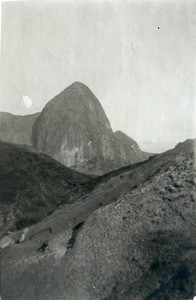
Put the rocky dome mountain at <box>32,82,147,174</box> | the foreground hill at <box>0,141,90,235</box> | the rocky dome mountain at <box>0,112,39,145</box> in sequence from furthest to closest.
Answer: the rocky dome mountain at <box>0,112,39,145</box>
the rocky dome mountain at <box>32,82,147,174</box>
the foreground hill at <box>0,141,90,235</box>

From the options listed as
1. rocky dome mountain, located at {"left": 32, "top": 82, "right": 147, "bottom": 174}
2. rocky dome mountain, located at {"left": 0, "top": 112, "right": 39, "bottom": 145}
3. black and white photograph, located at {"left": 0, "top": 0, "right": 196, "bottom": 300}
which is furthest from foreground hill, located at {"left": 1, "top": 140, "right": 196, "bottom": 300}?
rocky dome mountain, located at {"left": 0, "top": 112, "right": 39, "bottom": 145}

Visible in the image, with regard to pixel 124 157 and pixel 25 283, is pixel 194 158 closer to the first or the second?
pixel 25 283

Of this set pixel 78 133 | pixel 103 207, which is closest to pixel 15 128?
pixel 78 133

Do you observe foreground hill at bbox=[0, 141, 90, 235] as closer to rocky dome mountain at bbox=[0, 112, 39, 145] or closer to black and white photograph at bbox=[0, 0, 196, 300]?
black and white photograph at bbox=[0, 0, 196, 300]

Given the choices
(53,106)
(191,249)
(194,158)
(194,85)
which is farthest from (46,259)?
(53,106)

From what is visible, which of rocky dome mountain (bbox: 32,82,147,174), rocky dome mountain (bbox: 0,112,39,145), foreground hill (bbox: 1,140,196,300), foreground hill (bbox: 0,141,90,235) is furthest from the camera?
rocky dome mountain (bbox: 0,112,39,145)

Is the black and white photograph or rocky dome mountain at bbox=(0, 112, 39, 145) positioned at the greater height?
rocky dome mountain at bbox=(0, 112, 39, 145)
